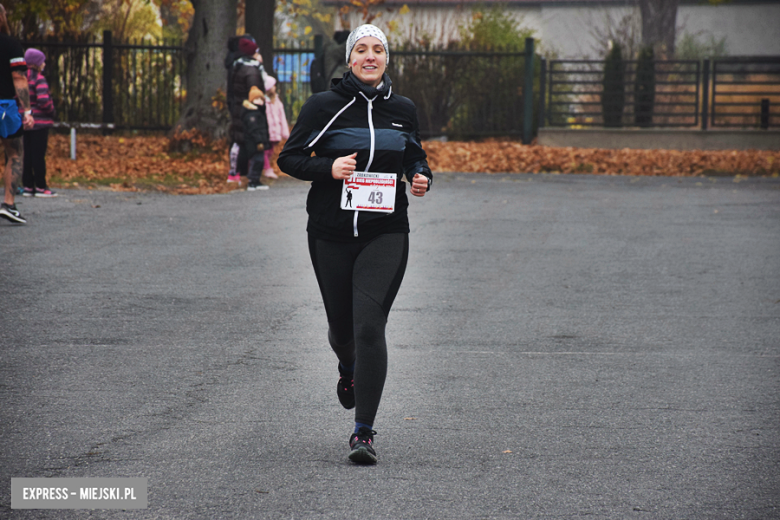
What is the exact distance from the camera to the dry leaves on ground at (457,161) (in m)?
16.7

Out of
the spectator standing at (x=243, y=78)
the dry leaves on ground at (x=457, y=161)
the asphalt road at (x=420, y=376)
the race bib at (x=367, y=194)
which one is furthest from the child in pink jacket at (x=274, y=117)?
the race bib at (x=367, y=194)

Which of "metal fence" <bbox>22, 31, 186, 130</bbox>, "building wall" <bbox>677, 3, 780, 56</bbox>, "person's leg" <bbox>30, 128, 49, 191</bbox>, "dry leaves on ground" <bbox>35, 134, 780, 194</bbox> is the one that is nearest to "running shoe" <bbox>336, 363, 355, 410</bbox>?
"person's leg" <bbox>30, 128, 49, 191</bbox>

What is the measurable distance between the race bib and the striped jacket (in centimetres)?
899

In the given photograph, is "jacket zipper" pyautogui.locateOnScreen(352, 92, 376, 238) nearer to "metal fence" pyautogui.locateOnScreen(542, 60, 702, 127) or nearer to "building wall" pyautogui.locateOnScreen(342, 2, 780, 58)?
"metal fence" pyautogui.locateOnScreen(542, 60, 702, 127)

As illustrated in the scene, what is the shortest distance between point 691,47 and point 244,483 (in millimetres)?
34483

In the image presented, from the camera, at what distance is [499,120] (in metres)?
24.5

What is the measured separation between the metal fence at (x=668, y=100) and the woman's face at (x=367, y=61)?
64.3 feet

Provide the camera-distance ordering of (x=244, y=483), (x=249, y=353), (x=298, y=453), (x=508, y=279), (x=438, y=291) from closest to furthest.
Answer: (x=244, y=483) → (x=298, y=453) → (x=249, y=353) → (x=438, y=291) → (x=508, y=279)

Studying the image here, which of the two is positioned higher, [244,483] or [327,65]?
[327,65]

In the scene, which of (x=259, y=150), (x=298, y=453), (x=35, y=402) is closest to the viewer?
(x=298, y=453)

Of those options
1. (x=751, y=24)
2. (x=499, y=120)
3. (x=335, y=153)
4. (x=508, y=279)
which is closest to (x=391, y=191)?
(x=335, y=153)

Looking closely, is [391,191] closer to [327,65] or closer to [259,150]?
[259,150]

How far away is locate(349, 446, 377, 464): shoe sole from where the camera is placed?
4125mm

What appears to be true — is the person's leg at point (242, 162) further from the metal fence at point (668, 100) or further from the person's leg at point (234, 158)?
the metal fence at point (668, 100)
